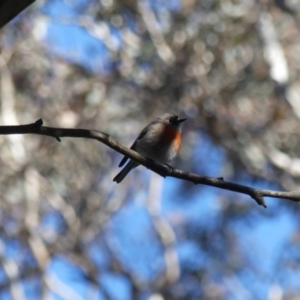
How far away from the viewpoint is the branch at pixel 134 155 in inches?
113

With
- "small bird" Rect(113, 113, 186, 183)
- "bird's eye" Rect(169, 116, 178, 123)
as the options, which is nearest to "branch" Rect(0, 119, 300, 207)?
"small bird" Rect(113, 113, 186, 183)

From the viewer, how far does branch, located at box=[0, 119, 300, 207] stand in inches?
113

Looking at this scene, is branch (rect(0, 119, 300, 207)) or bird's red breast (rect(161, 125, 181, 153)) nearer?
branch (rect(0, 119, 300, 207))

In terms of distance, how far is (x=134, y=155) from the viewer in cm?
320

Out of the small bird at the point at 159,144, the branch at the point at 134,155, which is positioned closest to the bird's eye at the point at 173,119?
the small bird at the point at 159,144

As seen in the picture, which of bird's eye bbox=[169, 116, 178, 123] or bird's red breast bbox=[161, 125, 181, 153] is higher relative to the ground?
bird's eye bbox=[169, 116, 178, 123]

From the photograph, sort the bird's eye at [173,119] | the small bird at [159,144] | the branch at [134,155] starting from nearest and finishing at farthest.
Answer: the branch at [134,155], the small bird at [159,144], the bird's eye at [173,119]

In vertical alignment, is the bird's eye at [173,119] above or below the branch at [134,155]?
above

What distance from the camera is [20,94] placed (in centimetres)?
1439

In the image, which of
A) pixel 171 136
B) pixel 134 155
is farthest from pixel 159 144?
pixel 134 155

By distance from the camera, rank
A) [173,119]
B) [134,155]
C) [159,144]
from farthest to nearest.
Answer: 1. [173,119]
2. [159,144]
3. [134,155]

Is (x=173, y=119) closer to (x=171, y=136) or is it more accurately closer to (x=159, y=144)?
(x=171, y=136)

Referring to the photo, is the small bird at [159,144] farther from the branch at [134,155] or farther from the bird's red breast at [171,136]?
the branch at [134,155]

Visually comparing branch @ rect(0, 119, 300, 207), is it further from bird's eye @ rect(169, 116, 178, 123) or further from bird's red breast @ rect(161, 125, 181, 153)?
bird's eye @ rect(169, 116, 178, 123)
